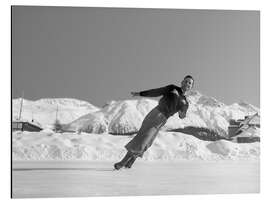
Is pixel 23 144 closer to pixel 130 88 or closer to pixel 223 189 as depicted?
pixel 130 88

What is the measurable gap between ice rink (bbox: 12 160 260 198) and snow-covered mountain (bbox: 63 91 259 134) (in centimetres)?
38

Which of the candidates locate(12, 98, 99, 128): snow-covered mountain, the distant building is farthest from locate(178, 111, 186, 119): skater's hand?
the distant building

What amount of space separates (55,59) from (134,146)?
4.02 feet

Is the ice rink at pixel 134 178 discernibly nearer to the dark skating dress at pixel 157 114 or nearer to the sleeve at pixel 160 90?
the dark skating dress at pixel 157 114

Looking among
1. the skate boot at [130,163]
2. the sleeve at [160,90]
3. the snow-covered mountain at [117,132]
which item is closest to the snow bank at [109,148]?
the snow-covered mountain at [117,132]

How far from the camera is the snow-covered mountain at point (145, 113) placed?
19.9 ft

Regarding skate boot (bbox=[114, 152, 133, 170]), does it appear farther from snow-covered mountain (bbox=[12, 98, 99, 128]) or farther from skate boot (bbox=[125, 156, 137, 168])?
snow-covered mountain (bbox=[12, 98, 99, 128])

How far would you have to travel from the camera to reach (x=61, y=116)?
6.01m

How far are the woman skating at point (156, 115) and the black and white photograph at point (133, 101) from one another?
0.03ft

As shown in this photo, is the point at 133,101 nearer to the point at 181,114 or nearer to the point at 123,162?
the point at 181,114

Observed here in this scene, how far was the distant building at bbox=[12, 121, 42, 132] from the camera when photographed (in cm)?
585

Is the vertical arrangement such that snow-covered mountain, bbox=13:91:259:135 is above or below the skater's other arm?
below

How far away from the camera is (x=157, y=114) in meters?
6.13
